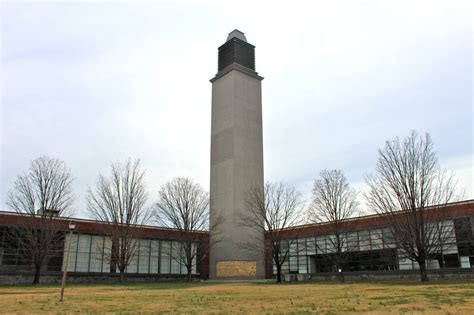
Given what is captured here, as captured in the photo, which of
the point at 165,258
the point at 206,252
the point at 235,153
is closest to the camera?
the point at 235,153

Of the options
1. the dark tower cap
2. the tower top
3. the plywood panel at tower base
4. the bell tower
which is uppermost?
the tower top

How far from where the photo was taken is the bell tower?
52.8 metres

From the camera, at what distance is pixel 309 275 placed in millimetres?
54031

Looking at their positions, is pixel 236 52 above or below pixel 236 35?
below

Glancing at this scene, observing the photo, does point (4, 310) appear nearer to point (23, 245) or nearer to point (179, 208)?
point (23, 245)

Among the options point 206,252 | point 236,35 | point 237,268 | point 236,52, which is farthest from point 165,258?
point 236,35

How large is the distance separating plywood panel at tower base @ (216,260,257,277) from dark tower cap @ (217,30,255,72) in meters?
26.7

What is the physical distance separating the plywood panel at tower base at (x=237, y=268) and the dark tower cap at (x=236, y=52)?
2667 cm

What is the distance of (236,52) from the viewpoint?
5850cm

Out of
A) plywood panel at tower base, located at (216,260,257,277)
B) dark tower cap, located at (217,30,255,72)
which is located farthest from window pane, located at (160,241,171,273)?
dark tower cap, located at (217,30,255,72)

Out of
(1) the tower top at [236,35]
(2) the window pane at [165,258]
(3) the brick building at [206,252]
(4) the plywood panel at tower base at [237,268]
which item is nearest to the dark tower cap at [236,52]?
(1) the tower top at [236,35]

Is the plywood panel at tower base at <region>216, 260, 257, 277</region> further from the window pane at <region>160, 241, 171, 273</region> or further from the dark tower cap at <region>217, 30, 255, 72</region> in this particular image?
the dark tower cap at <region>217, 30, 255, 72</region>

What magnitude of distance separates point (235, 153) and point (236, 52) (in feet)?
47.4

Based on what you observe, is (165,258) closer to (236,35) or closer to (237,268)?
(237,268)
